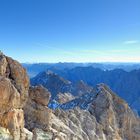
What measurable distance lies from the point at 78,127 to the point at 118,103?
26.9 meters

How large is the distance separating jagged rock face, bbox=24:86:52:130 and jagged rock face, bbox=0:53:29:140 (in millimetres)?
3802

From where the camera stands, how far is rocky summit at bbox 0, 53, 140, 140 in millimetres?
47656

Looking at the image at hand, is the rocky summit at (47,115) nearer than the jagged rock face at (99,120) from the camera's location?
Yes

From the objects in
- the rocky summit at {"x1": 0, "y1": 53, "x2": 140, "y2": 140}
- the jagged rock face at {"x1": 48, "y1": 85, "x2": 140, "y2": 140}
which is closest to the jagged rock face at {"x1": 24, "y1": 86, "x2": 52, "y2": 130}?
the rocky summit at {"x1": 0, "y1": 53, "x2": 140, "y2": 140}

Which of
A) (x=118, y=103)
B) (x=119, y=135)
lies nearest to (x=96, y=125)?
(x=119, y=135)

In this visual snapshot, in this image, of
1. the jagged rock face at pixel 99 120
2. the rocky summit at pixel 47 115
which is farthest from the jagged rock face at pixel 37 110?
the jagged rock face at pixel 99 120

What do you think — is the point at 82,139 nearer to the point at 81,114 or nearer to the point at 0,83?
the point at 81,114

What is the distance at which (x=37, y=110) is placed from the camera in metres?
58.2

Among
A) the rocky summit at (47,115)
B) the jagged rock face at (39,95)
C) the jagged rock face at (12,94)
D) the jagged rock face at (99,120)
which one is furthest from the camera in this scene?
the jagged rock face at (99,120)

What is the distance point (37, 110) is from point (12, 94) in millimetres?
10383

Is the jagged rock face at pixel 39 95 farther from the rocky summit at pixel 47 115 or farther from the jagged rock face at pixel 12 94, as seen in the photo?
the jagged rock face at pixel 12 94

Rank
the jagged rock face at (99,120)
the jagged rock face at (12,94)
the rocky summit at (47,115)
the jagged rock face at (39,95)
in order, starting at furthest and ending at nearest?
1. the jagged rock face at (99,120)
2. the jagged rock face at (39,95)
3. the rocky summit at (47,115)
4. the jagged rock face at (12,94)

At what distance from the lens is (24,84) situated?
5466 centimetres

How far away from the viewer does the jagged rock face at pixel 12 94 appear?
4669 cm
